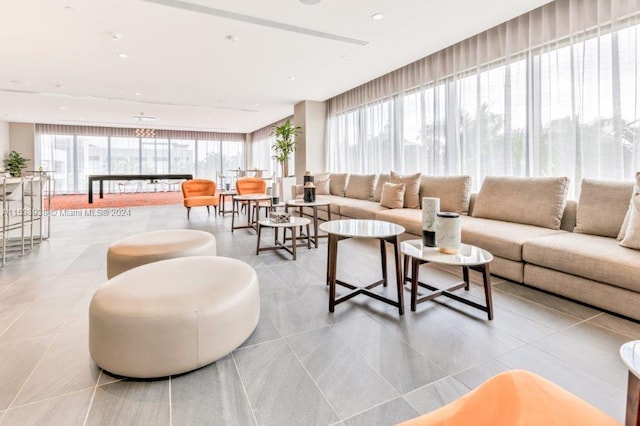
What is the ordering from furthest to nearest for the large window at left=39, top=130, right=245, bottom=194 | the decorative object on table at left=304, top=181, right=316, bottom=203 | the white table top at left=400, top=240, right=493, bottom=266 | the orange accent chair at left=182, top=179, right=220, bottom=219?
the large window at left=39, top=130, right=245, bottom=194 < the orange accent chair at left=182, top=179, right=220, bottom=219 < the decorative object on table at left=304, top=181, right=316, bottom=203 < the white table top at left=400, top=240, right=493, bottom=266

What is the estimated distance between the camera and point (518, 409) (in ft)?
2.31

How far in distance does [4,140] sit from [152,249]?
1262 cm

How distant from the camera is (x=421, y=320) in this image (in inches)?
84.2

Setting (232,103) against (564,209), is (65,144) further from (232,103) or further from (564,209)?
(564,209)

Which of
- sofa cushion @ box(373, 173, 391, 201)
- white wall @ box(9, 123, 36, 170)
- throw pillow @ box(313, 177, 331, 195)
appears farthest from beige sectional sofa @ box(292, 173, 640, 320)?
white wall @ box(9, 123, 36, 170)

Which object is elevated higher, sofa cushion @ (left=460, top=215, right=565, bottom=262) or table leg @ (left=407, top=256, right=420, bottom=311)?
sofa cushion @ (left=460, top=215, right=565, bottom=262)

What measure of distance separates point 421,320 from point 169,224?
5022mm

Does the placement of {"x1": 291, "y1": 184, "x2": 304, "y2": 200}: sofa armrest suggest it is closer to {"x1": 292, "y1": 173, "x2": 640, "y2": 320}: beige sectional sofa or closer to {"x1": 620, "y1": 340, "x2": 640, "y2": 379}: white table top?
{"x1": 292, "y1": 173, "x2": 640, "y2": 320}: beige sectional sofa

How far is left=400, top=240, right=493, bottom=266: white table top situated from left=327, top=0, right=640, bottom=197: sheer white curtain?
191cm

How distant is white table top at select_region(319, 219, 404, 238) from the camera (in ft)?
7.50

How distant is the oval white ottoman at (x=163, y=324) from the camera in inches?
58.2

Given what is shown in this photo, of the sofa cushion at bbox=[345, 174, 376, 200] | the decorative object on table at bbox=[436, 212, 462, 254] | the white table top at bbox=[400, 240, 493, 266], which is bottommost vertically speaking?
the white table top at bbox=[400, 240, 493, 266]

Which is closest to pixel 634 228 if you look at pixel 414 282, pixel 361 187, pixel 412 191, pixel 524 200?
pixel 524 200

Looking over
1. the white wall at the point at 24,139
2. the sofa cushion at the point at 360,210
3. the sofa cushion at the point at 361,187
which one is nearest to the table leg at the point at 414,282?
the sofa cushion at the point at 360,210
